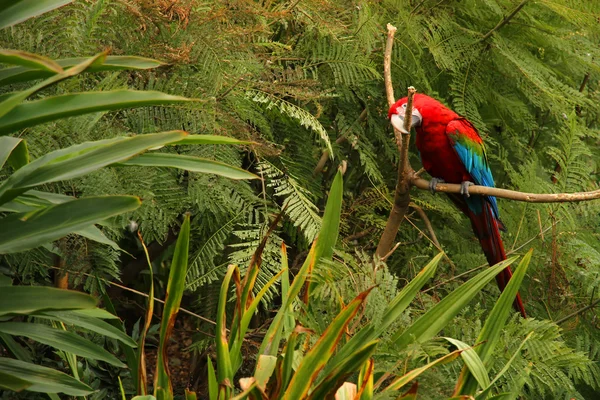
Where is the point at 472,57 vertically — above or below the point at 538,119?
above

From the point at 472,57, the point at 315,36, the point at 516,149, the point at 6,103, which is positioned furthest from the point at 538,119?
the point at 6,103

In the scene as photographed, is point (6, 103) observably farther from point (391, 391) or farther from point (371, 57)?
point (371, 57)

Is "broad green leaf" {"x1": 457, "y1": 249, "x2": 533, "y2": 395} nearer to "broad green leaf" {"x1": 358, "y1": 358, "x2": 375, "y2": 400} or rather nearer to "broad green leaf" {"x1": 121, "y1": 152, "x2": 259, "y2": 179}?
"broad green leaf" {"x1": 358, "y1": 358, "x2": 375, "y2": 400}

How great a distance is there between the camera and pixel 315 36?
6.63 feet

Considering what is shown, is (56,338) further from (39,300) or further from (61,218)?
(61,218)

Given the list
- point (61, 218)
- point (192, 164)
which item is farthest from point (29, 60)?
point (192, 164)

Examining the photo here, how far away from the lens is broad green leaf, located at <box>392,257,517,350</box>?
4.49 feet

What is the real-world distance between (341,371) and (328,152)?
Result: 94cm

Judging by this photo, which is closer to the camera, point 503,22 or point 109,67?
point 109,67

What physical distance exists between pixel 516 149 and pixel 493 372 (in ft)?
3.13

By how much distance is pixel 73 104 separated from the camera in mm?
1029

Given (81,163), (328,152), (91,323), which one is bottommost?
(91,323)

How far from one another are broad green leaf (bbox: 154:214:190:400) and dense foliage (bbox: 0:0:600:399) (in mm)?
164

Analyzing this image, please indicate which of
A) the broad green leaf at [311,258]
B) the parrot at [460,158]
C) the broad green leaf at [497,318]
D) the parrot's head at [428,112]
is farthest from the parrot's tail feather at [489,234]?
the broad green leaf at [311,258]
